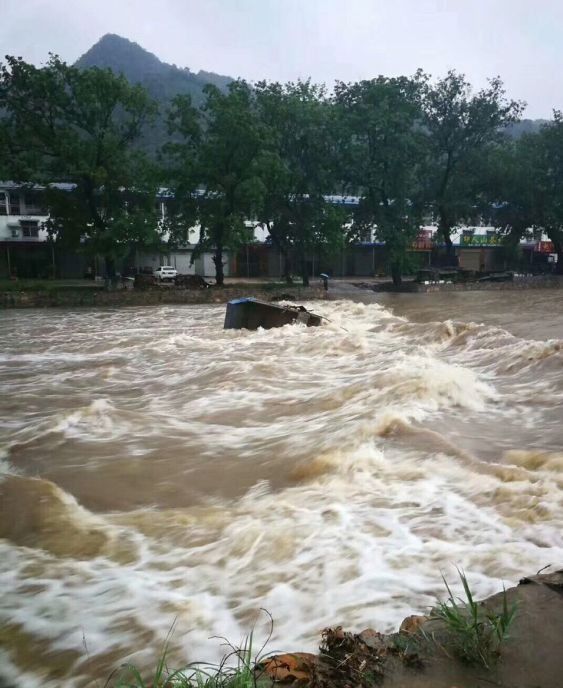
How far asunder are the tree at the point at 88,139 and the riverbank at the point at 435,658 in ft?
86.0

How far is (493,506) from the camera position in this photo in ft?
12.5

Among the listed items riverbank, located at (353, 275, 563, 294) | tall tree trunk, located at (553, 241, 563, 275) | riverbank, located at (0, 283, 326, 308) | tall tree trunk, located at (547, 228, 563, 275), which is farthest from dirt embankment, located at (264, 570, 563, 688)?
tall tree trunk, located at (553, 241, 563, 275)

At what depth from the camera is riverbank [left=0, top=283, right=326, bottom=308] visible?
2661 centimetres

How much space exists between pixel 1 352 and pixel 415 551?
1277 centimetres

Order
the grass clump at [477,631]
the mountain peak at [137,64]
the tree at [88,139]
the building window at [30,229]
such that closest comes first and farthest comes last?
the grass clump at [477,631], the tree at [88,139], the building window at [30,229], the mountain peak at [137,64]

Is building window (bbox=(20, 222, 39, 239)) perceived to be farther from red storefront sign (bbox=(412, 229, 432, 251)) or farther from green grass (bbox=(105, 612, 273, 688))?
green grass (bbox=(105, 612, 273, 688))

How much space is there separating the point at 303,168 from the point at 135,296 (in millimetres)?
12244

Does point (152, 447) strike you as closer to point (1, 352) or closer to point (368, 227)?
point (1, 352)

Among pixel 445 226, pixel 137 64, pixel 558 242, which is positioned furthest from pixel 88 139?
pixel 137 64

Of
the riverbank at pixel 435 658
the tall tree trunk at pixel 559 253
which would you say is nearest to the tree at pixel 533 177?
the tall tree trunk at pixel 559 253

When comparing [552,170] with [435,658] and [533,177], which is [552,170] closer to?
[533,177]

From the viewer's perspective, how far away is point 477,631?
2123 millimetres

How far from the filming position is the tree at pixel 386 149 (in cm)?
3256

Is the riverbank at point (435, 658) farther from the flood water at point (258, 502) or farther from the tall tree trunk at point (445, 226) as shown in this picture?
the tall tree trunk at point (445, 226)
